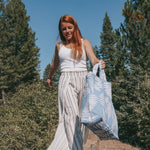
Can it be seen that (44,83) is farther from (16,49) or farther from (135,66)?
(16,49)

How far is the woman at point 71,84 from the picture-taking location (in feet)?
7.29

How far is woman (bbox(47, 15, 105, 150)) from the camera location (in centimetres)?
222

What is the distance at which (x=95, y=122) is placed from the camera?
6.02ft

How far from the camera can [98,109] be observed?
188 cm

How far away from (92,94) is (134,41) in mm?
11860

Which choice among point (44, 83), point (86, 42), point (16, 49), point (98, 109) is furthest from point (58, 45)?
point (16, 49)

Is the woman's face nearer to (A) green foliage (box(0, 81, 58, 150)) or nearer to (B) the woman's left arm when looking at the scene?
(B) the woman's left arm

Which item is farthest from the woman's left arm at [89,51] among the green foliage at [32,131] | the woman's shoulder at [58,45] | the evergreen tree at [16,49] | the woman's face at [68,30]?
the evergreen tree at [16,49]

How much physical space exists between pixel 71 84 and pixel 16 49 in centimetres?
2640

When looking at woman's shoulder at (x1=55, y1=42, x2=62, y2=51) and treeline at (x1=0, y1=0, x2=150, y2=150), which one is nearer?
woman's shoulder at (x1=55, y1=42, x2=62, y2=51)

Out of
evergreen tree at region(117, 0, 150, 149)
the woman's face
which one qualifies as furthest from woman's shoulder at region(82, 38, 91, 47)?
evergreen tree at region(117, 0, 150, 149)

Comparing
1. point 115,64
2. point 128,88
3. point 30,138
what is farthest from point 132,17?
point 30,138

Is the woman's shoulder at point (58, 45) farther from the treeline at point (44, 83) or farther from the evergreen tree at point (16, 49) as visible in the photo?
the evergreen tree at point (16, 49)

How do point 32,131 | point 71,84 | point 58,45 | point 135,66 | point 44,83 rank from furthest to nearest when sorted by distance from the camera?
point 44,83, point 135,66, point 32,131, point 58,45, point 71,84
